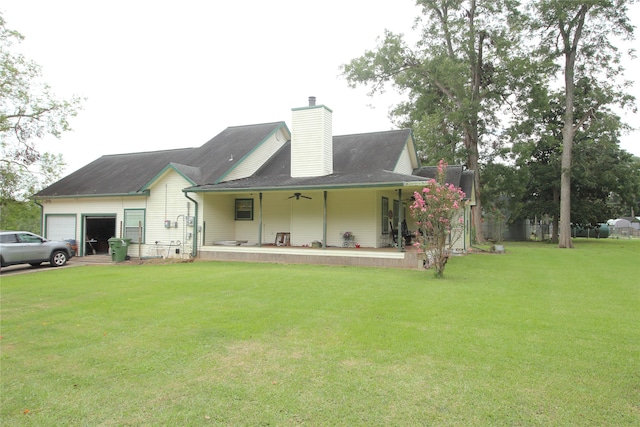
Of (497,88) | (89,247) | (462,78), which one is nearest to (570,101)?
(497,88)

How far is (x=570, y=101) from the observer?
26.4m

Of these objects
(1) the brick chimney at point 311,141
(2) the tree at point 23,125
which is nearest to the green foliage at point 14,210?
(2) the tree at point 23,125

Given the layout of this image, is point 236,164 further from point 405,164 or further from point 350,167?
point 405,164

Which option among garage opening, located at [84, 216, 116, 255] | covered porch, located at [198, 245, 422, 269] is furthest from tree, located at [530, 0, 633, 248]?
garage opening, located at [84, 216, 116, 255]

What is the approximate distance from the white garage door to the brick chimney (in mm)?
10947

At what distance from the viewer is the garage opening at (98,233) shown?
19203 millimetres

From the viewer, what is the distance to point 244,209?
17.4 m

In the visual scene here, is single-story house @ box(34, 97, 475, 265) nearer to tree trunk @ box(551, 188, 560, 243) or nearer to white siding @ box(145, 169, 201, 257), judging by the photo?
white siding @ box(145, 169, 201, 257)

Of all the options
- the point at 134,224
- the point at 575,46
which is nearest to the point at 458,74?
the point at 575,46

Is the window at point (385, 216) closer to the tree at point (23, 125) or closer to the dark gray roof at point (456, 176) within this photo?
the dark gray roof at point (456, 176)

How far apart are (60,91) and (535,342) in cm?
2334

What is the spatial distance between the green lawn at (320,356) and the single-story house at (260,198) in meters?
6.16

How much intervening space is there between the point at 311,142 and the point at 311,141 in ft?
0.13

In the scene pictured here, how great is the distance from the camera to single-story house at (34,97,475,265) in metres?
15.1
